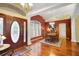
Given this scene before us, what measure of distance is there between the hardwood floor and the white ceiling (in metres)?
0.59

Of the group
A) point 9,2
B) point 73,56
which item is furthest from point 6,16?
point 73,56

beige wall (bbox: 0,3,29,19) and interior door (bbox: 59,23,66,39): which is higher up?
beige wall (bbox: 0,3,29,19)

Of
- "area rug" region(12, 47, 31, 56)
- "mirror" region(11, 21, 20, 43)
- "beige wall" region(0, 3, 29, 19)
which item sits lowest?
"area rug" region(12, 47, 31, 56)

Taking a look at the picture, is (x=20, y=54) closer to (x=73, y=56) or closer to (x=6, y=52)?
(x=6, y=52)

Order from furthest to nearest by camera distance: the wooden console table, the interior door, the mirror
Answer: the interior door, the mirror, the wooden console table

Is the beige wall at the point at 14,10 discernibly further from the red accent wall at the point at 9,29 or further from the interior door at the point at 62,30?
the interior door at the point at 62,30

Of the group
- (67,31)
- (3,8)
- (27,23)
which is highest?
(3,8)

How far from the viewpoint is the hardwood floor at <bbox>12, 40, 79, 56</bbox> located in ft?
7.16

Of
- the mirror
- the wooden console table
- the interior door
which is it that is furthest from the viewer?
the interior door

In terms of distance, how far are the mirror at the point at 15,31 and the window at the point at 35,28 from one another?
0.97 ft

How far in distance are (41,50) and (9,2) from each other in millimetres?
1178

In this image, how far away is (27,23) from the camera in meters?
2.22

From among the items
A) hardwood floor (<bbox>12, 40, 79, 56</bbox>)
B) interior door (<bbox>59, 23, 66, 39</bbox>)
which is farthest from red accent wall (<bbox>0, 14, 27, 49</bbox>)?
interior door (<bbox>59, 23, 66, 39</bbox>)

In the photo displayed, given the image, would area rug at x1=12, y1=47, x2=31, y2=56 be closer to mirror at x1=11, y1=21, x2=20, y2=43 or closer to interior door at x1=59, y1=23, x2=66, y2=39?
mirror at x1=11, y1=21, x2=20, y2=43
